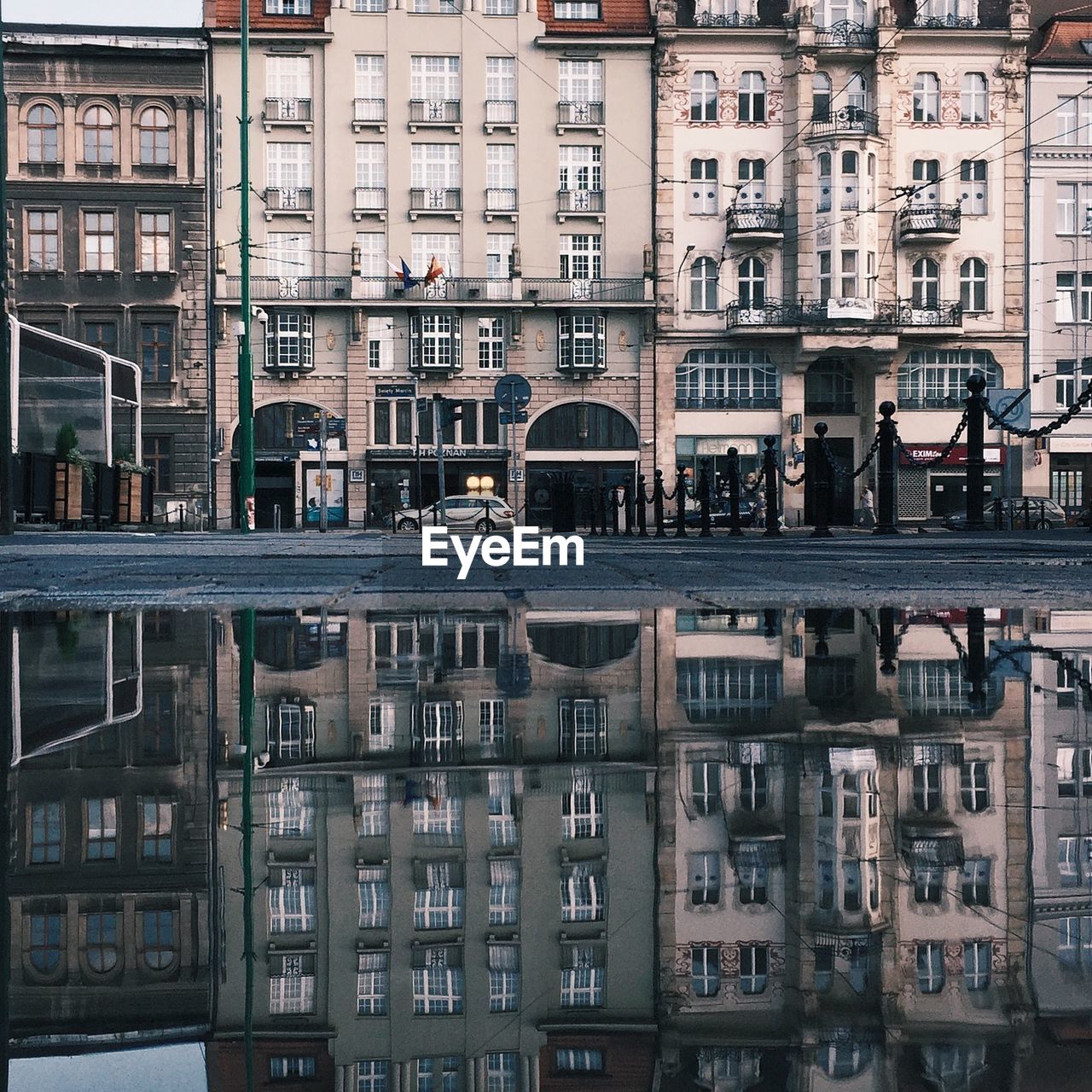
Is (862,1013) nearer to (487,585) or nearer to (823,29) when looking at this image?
(487,585)

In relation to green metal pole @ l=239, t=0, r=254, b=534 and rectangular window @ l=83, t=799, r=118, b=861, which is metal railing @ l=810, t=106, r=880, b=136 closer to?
green metal pole @ l=239, t=0, r=254, b=534

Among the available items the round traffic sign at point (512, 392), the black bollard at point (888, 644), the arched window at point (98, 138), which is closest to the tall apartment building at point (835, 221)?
the arched window at point (98, 138)

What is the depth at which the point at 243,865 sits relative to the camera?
4.74 feet

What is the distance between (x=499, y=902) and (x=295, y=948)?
0.67 feet

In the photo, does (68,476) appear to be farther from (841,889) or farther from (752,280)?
(752,280)

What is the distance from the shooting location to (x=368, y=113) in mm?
40406

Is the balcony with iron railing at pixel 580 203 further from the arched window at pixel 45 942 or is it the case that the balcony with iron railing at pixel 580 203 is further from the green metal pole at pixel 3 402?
the arched window at pixel 45 942

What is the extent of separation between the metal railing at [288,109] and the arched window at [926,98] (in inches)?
695

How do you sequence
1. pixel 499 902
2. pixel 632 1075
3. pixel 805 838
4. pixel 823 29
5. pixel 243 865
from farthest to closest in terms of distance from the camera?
pixel 823 29 < pixel 805 838 < pixel 243 865 < pixel 499 902 < pixel 632 1075

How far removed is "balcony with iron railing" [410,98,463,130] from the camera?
4053 centimetres

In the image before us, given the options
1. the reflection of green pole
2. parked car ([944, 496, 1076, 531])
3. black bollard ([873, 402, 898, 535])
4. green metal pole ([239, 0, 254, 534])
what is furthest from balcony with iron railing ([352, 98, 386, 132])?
the reflection of green pole

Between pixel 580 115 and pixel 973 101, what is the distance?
11.6 metres

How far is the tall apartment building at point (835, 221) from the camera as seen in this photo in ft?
133

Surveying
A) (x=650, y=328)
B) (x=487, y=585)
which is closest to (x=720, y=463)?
(x=650, y=328)
